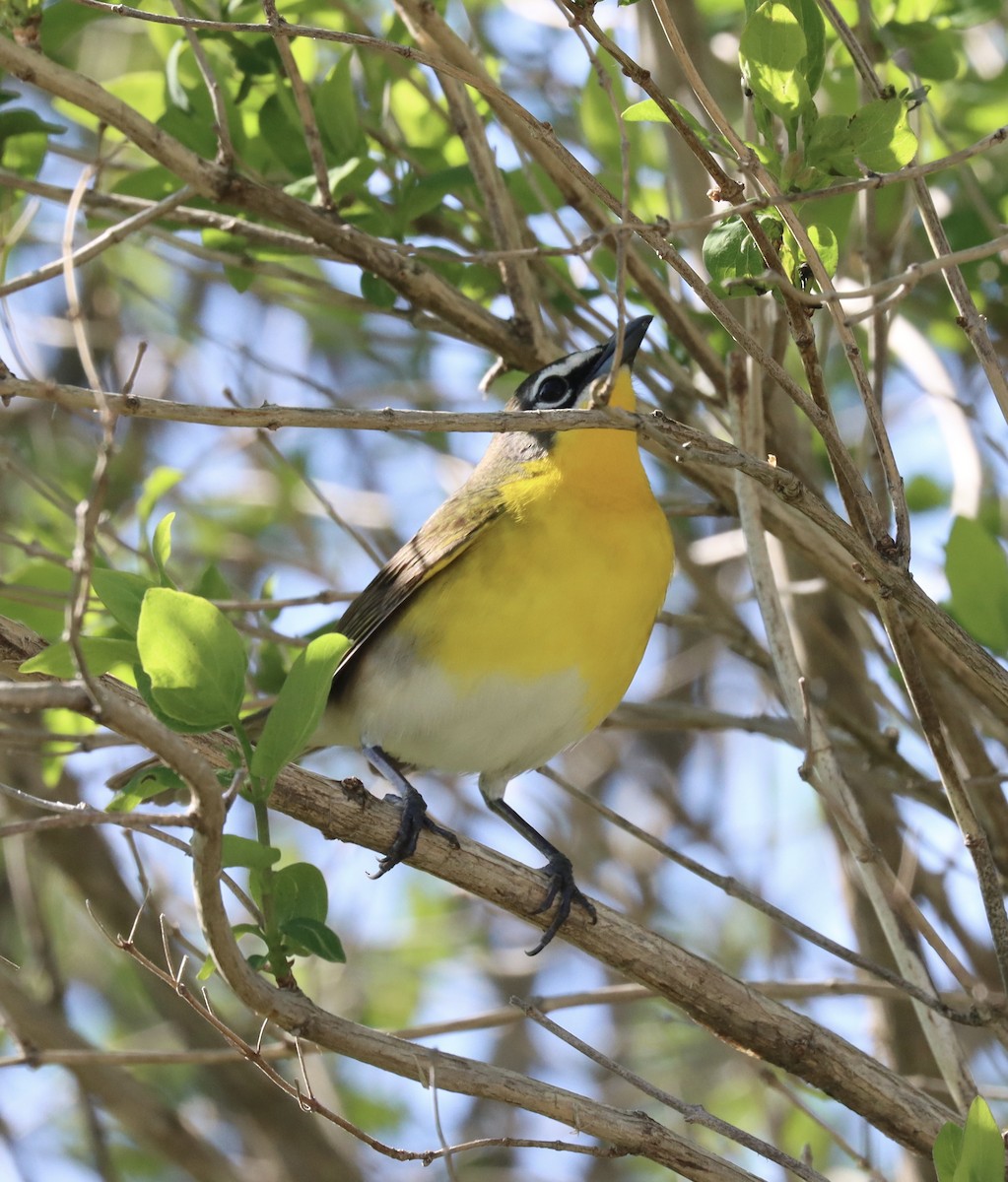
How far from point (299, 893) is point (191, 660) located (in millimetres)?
567

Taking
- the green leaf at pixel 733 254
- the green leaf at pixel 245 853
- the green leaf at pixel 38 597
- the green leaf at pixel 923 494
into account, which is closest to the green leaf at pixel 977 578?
the green leaf at pixel 733 254

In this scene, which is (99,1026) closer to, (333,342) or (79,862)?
(79,862)

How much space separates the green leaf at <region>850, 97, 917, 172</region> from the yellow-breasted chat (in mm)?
1207

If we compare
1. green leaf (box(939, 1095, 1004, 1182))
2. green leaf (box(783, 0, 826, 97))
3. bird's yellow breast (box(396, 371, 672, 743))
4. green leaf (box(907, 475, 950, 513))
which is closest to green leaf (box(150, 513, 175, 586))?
bird's yellow breast (box(396, 371, 672, 743))

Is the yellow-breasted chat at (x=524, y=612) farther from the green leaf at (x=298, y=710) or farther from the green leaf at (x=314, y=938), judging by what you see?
the green leaf at (x=298, y=710)

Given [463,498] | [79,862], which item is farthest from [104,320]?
[463,498]

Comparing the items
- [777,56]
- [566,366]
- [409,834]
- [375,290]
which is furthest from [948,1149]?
[375,290]

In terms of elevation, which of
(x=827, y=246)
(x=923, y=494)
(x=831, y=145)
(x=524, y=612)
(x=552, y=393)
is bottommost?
(x=524, y=612)

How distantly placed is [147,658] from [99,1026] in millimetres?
4692

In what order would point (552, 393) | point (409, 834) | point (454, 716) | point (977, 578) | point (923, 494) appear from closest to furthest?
1. point (409, 834)
2. point (977, 578)
3. point (454, 716)
4. point (552, 393)
5. point (923, 494)

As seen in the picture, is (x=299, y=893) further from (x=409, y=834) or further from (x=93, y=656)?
(x=409, y=834)

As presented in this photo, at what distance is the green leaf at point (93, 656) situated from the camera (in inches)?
105

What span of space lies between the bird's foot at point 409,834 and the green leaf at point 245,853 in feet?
2.90

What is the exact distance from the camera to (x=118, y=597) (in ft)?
9.02
